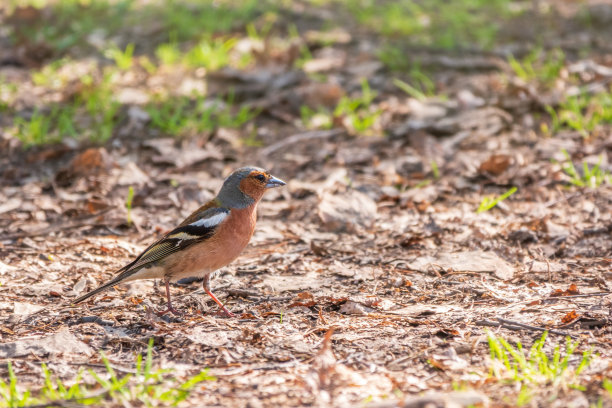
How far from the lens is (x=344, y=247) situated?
509cm

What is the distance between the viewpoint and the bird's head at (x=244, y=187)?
4492 mm

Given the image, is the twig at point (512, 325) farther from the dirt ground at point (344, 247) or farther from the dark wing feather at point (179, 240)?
the dark wing feather at point (179, 240)

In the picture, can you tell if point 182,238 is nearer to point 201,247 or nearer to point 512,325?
point 201,247

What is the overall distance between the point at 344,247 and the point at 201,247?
1.24 m

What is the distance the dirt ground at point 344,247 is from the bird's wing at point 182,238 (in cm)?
28

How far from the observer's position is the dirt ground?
10.8 feet

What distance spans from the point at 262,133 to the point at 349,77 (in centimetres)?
160

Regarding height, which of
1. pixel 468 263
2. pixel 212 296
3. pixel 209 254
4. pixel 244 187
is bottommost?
pixel 468 263

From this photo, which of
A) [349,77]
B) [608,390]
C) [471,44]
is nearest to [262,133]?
[349,77]

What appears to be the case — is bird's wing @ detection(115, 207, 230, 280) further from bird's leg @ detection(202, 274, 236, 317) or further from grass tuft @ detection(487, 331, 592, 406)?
grass tuft @ detection(487, 331, 592, 406)

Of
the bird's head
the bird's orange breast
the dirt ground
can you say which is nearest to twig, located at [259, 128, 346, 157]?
the dirt ground

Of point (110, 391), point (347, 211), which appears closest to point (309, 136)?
Answer: point (347, 211)

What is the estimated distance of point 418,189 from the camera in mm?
5867

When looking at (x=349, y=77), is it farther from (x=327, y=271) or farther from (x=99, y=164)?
(x=327, y=271)
